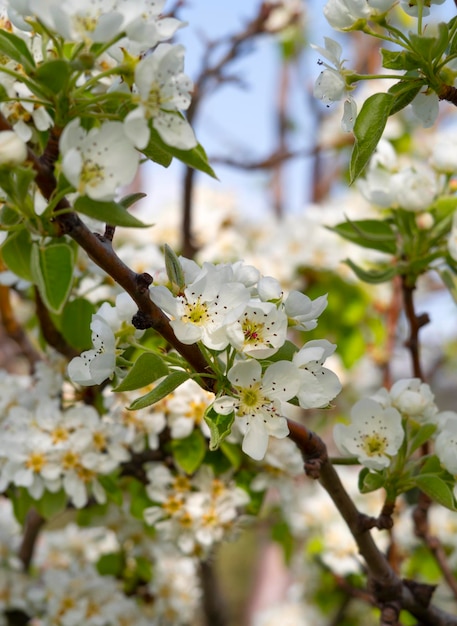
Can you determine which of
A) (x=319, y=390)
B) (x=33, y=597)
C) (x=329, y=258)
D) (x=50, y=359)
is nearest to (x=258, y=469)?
(x=50, y=359)

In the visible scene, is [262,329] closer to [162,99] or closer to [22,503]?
[162,99]

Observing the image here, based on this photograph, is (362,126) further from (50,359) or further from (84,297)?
(50,359)

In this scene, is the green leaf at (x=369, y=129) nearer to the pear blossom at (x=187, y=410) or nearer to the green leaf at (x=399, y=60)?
the green leaf at (x=399, y=60)

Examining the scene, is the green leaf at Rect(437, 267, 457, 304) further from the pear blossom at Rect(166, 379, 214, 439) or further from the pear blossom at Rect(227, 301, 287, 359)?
the pear blossom at Rect(227, 301, 287, 359)

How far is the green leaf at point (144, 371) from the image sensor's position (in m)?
0.78

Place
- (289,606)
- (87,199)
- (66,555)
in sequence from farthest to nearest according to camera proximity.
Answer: (289,606) → (66,555) → (87,199)

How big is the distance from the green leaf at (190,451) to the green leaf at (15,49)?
2.27 ft

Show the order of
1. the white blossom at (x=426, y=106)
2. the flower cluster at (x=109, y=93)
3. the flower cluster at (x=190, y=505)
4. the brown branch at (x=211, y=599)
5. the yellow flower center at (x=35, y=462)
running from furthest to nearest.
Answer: the brown branch at (x=211, y=599)
the flower cluster at (x=190, y=505)
the yellow flower center at (x=35, y=462)
the white blossom at (x=426, y=106)
the flower cluster at (x=109, y=93)

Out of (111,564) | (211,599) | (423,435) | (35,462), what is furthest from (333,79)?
(211,599)

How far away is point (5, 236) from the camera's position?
847 mm

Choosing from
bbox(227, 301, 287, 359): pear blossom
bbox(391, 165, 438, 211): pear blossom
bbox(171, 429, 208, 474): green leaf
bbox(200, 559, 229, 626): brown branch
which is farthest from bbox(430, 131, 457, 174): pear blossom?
bbox(200, 559, 229, 626): brown branch

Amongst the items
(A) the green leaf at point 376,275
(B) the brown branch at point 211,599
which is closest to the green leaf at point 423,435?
(A) the green leaf at point 376,275

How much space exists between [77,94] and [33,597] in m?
1.16

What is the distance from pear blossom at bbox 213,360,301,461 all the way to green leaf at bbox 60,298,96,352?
0.47 m
